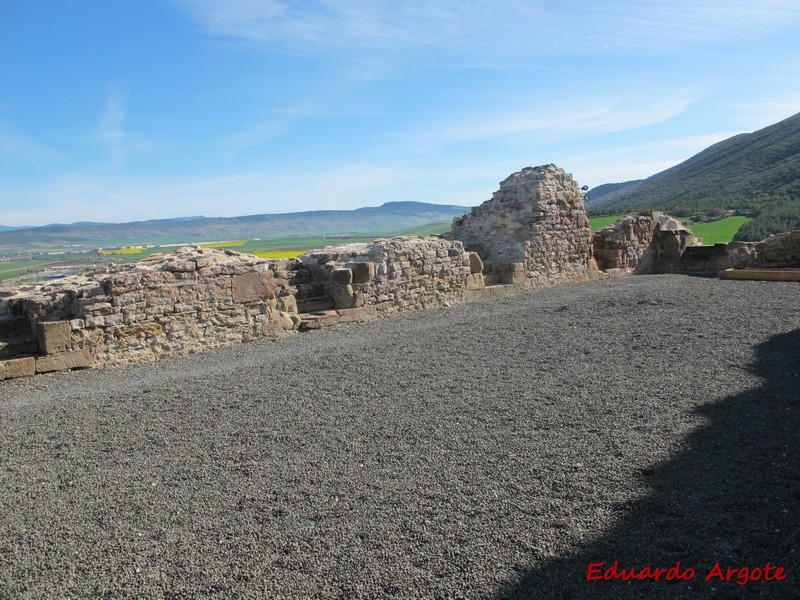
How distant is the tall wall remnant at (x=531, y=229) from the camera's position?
48.5 ft

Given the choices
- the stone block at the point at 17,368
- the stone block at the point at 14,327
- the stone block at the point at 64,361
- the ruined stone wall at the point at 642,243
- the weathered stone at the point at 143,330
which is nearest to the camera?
the stone block at the point at 17,368

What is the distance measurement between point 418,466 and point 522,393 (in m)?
2.00

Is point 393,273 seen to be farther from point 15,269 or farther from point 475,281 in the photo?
point 15,269

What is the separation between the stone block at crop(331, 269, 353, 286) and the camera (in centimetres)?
1088

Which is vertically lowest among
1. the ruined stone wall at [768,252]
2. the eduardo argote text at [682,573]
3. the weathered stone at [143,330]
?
the eduardo argote text at [682,573]

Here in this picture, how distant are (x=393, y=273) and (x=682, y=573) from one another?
912 centimetres

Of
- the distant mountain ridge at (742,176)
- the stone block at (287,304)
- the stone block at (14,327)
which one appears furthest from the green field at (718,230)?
the stone block at (14,327)

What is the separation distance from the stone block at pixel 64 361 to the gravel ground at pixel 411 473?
360mm

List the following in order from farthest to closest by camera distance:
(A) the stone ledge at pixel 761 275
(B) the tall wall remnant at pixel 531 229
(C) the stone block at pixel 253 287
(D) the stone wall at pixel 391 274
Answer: (B) the tall wall remnant at pixel 531 229 → (A) the stone ledge at pixel 761 275 → (D) the stone wall at pixel 391 274 → (C) the stone block at pixel 253 287

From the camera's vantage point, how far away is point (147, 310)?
8430 mm

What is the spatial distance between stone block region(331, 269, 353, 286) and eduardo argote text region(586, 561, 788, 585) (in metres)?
8.34

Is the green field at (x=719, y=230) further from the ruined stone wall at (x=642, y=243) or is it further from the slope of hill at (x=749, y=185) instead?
the ruined stone wall at (x=642, y=243)

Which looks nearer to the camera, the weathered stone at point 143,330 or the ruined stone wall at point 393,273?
the weathered stone at point 143,330

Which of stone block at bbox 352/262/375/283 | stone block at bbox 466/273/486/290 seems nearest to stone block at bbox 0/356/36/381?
stone block at bbox 352/262/375/283
